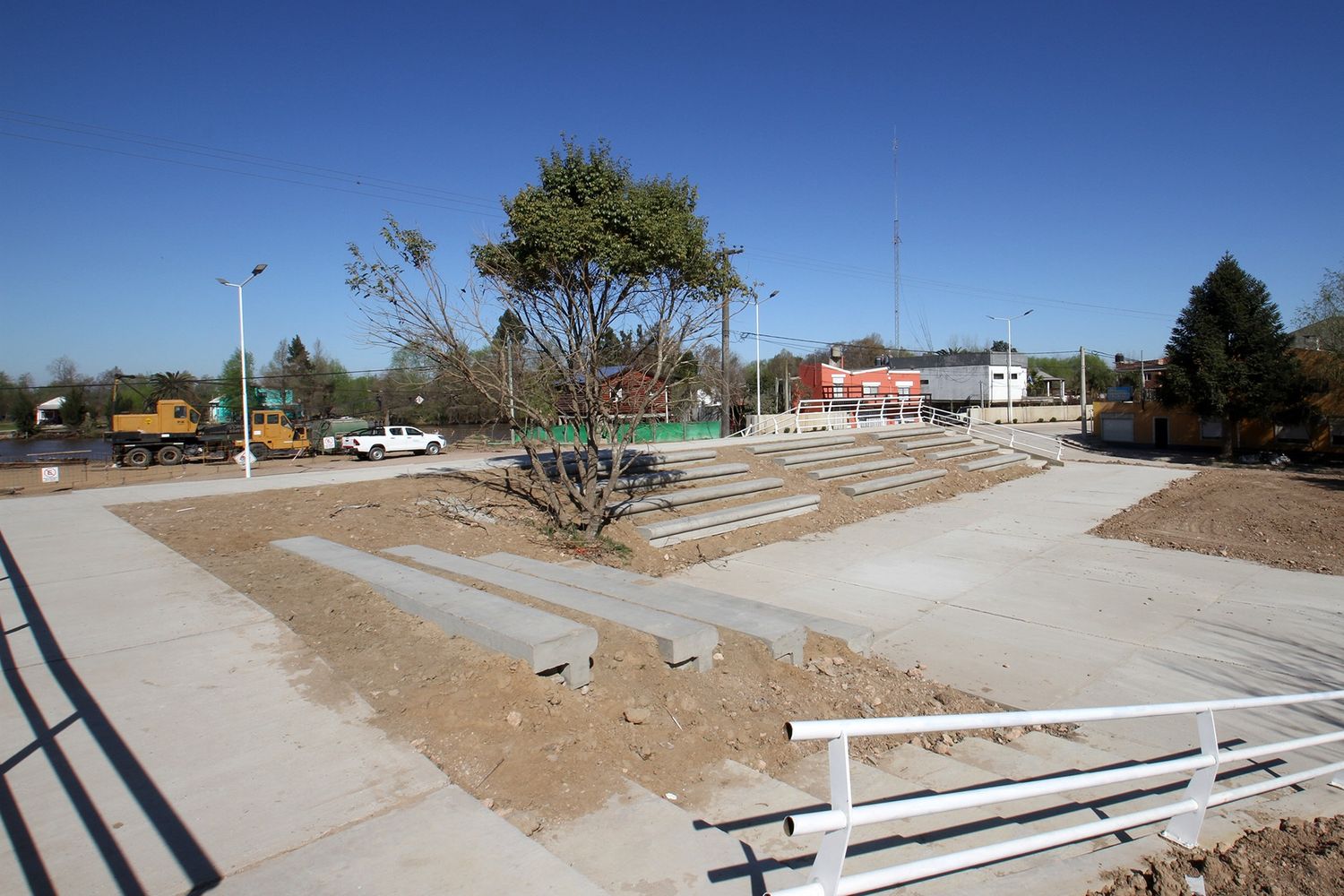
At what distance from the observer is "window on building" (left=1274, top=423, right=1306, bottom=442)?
105ft

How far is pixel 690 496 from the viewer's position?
44.0 ft

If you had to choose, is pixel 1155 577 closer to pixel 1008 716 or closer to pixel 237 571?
pixel 1008 716

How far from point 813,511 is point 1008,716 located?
1230cm

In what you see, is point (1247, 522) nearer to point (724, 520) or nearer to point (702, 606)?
point (724, 520)

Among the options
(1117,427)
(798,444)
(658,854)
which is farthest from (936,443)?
(1117,427)

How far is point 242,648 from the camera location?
5.27 metres

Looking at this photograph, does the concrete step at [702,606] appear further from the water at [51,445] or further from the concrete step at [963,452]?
the water at [51,445]

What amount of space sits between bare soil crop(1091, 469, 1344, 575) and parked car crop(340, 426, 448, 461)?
995 inches

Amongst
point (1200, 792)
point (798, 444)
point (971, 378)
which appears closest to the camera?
point (1200, 792)

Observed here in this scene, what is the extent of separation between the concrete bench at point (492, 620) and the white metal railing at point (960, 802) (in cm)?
229

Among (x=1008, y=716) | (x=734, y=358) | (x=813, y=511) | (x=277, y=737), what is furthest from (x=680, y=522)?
(x=734, y=358)

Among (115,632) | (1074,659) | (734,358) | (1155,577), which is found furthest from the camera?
(734,358)

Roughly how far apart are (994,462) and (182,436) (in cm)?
3246

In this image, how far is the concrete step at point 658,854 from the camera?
2.61m
